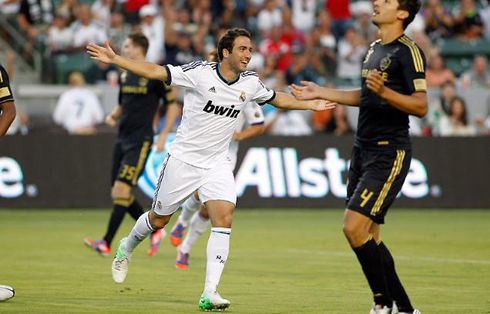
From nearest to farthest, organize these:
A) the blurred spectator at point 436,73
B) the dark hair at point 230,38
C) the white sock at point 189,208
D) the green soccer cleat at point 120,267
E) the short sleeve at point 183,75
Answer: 1. the short sleeve at point 183,75
2. the dark hair at point 230,38
3. the green soccer cleat at point 120,267
4. the white sock at point 189,208
5. the blurred spectator at point 436,73

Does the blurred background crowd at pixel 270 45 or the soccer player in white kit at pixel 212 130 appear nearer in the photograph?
the soccer player in white kit at pixel 212 130

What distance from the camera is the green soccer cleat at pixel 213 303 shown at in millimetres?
8445

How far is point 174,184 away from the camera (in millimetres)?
9320

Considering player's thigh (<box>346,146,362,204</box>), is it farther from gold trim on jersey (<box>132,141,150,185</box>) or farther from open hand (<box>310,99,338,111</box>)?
gold trim on jersey (<box>132,141,150,185</box>)

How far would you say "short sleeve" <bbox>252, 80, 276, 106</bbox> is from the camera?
9.33 m

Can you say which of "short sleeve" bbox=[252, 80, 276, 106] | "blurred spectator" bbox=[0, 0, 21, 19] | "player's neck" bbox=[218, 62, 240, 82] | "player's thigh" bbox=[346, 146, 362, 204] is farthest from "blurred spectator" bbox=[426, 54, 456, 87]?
"player's thigh" bbox=[346, 146, 362, 204]

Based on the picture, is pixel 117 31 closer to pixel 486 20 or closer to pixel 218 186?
pixel 486 20

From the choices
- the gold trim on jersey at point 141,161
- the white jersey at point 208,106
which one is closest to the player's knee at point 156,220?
the white jersey at point 208,106

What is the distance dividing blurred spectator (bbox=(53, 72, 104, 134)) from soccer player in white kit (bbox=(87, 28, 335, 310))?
39.7ft

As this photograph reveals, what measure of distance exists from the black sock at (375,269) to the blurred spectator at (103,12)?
55.5 ft

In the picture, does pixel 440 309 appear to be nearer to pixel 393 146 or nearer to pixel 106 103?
pixel 393 146

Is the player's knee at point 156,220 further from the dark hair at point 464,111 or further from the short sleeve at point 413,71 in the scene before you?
the dark hair at point 464,111

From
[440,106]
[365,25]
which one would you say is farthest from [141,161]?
[365,25]

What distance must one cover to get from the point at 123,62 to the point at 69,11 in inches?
631
